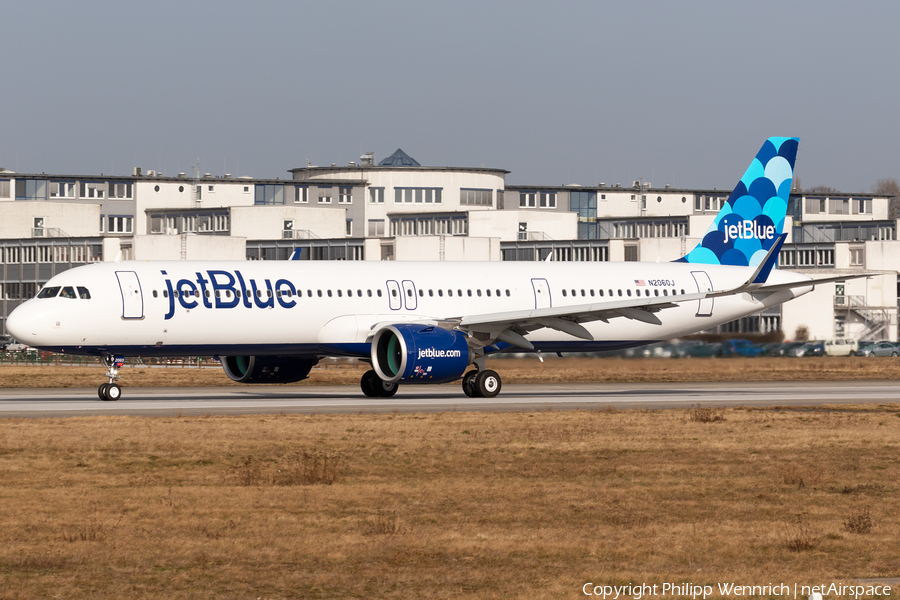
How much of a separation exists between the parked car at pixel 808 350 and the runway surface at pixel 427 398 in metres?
9.33

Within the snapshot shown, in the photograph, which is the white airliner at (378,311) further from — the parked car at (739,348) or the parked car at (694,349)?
the parked car at (739,348)

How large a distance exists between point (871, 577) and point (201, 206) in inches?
5096

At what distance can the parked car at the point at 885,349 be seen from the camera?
7628 cm

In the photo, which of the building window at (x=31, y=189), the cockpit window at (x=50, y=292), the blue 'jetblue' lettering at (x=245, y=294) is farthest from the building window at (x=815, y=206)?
the cockpit window at (x=50, y=292)

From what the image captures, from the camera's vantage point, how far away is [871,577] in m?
11.9

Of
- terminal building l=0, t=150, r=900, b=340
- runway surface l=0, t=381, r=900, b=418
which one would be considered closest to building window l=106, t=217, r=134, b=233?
terminal building l=0, t=150, r=900, b=340

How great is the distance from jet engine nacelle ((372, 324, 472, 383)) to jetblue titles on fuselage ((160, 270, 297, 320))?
10.6 feet

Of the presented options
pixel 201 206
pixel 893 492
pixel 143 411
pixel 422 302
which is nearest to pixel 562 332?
pixel 422 302

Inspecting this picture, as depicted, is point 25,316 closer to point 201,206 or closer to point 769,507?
point 769,507

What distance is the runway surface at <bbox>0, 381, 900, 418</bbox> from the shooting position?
3269 cm

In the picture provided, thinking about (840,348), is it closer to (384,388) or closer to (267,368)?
(384,388)

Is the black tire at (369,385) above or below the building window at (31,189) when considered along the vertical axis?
below

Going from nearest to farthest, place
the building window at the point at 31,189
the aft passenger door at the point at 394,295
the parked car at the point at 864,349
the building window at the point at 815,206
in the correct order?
the aft passenger door at the point at 394,295 < the parked car at the point at 864,349 < the building window at the point at 31,189 < the building window at the point at 815,206

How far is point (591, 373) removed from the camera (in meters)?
56.0
